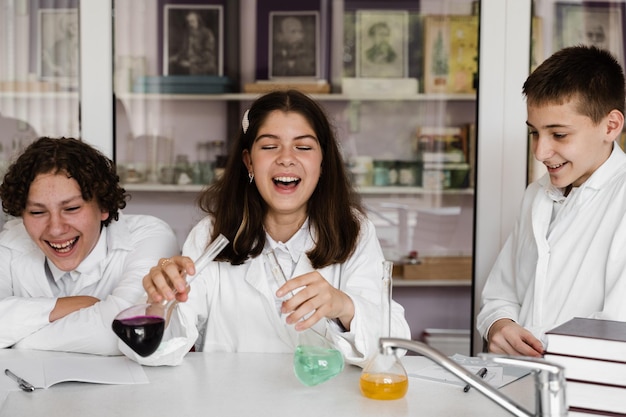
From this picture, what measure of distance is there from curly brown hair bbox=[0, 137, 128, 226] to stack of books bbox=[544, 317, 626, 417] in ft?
4.44

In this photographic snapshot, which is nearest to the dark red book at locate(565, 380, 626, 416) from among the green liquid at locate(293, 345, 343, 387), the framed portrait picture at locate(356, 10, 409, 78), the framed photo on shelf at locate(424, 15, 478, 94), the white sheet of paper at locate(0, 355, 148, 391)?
the green liquid at locate(293, 345, 343, 387)

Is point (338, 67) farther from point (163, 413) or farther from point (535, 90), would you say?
point (163, 413)

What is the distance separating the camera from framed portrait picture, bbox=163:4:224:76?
3.46 meters

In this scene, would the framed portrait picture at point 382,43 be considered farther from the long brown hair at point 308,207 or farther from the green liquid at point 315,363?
the green liquid at point 315,363

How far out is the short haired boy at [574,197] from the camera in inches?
79.7

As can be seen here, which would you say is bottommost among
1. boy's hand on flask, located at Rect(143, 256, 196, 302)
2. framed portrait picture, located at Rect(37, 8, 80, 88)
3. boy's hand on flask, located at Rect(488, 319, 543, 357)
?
boy's hand on flask, located at Rect(488, 319, 543, 357)

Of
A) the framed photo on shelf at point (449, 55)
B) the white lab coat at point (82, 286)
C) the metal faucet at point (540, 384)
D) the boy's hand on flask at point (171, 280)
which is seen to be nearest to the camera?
the metal faucet at point (540, 384)

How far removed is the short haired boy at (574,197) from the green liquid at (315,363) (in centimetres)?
62

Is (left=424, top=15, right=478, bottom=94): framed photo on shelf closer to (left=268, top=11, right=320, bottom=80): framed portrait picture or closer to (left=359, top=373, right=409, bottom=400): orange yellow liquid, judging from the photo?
(left=268, top=11, right=320, bottom=80): framed portrait picture

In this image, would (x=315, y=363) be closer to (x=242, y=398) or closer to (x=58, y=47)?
(x=242, y=398)

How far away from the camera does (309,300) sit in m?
1.56

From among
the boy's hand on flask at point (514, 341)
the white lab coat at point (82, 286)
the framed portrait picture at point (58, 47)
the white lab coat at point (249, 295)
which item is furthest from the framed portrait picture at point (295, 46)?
the boy's hand on flask at point (514, 341)

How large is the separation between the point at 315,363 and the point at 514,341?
66 centimetres

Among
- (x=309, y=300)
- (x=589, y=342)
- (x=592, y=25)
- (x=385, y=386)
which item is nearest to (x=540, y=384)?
(x=589, y=342)
